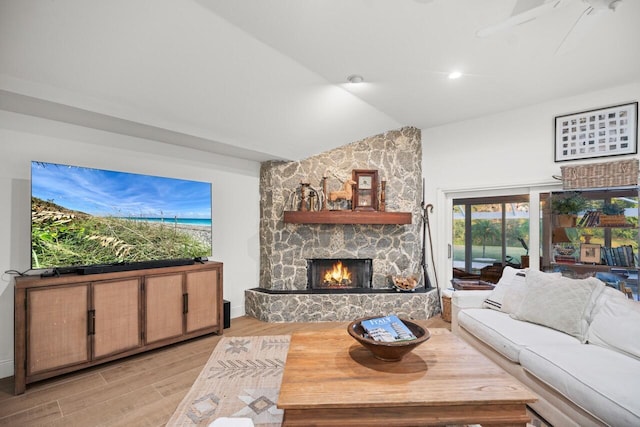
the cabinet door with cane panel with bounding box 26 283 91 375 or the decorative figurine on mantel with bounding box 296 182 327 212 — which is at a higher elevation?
the decorative figurine on mantel with bounding box 296 182 327 212

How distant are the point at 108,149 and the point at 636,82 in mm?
5346

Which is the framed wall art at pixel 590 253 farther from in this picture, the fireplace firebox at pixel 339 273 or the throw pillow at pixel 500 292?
the fireplace firebox at pixel 339 273

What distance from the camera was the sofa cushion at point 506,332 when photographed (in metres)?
2.11

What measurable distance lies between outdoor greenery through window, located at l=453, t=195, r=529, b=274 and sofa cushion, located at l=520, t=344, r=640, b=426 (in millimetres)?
1920

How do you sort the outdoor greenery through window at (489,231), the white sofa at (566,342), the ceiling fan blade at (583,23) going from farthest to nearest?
the outdoor greenery through window at (489,231) → the ceiling fan blade at (583,23) → the white sofa at (566,342)

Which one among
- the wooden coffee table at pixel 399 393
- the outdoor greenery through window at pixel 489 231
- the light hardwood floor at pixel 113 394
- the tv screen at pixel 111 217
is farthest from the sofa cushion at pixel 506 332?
the tv screen at pixel 111 217

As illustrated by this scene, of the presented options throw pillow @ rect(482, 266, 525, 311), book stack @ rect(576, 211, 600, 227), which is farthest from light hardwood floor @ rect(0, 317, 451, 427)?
book stack @ rect(576, 211, 600, 227)

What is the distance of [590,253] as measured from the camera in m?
3.08

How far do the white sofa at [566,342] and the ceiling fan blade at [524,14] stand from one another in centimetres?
197

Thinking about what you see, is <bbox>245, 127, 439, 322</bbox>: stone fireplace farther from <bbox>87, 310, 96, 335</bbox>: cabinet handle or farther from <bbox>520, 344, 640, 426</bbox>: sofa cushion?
<bbox>520, 344, 640, 426</bbox>: sofa cushion

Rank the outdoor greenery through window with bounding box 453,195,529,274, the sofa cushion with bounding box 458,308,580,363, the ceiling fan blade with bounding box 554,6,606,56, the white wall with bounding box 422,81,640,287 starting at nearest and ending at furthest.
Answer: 1. the ceiling fan blade with bounding box 554,6,606,56
2. the sofa cushion with bounding box 458,308,580,363
3. the white wall with bounding box 422,81,640,287
4. the outdoor greenery through window with bounding box 453,195,529,274

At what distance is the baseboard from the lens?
2436mm

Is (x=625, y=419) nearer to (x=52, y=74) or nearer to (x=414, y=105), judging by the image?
(x=414, y=105)

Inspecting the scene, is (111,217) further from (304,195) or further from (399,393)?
(399,393)
